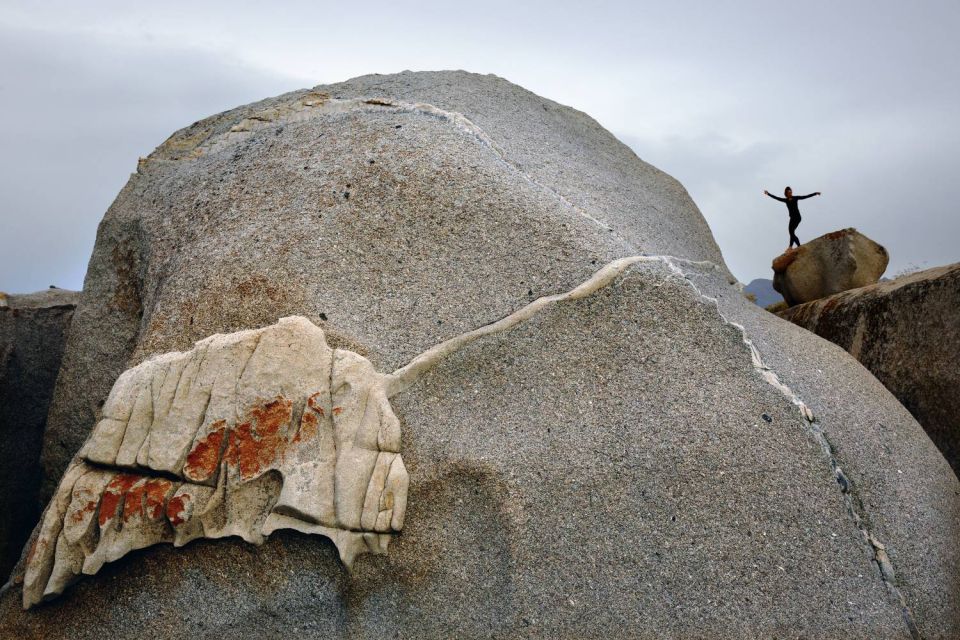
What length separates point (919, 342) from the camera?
5379 mm

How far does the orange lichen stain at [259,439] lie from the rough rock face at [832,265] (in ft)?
17.2

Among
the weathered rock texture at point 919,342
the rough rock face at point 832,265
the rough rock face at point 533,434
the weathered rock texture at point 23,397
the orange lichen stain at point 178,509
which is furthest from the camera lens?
the rough rock face at point 832,265

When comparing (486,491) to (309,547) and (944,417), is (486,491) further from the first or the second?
(944,417)

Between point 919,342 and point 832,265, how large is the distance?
1.79 meters

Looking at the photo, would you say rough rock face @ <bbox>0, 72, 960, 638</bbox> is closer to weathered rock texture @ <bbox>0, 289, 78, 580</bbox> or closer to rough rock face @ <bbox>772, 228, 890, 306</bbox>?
weathered rock texture @ <bbox>0, 289, 78, 580</bbox>

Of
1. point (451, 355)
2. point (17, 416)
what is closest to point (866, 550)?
point (451, 355)

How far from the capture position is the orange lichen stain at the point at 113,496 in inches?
146

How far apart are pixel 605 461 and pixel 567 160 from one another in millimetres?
2181

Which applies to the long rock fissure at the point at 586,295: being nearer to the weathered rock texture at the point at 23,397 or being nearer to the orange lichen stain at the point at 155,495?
the orange lichen stain at the point at 155,495

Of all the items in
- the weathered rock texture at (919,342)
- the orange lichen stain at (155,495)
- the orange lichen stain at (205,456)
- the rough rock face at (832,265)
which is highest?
the rough rock face at (832,265)

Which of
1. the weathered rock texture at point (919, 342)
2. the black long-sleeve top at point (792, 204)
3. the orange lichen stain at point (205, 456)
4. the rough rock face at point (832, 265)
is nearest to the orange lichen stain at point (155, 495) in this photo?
the orange lichen stain at point (205, 456)

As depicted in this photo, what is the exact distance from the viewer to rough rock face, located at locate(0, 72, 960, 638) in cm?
A: 349

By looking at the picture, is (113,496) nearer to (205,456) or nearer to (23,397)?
(205,456)

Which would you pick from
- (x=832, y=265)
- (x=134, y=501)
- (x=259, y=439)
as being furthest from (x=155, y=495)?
(x=832, y=265)
